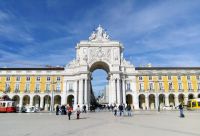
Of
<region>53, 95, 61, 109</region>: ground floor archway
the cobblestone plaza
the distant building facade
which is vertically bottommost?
the cobblestone plaza

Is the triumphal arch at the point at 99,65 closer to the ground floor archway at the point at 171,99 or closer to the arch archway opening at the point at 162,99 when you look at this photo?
the arch archway opening at the point at 162,99

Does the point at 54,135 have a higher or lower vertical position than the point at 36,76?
lower

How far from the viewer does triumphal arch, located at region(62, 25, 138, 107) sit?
69.7 meters

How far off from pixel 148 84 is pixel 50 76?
32812 millimetres

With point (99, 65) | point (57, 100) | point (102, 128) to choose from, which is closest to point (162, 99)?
point (99, 65)

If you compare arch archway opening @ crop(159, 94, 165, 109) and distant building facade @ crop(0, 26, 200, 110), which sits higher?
distant building facade @ crop(0, 26, 200, 110)

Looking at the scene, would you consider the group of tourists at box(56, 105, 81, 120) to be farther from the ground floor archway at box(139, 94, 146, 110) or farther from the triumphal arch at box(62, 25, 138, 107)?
the ground floor archway at box(139, 94, 146, 110)

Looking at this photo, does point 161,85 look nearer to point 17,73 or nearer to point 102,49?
point 102,49

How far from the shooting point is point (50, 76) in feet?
241

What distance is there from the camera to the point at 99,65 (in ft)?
255

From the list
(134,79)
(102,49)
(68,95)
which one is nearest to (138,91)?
(134,79)

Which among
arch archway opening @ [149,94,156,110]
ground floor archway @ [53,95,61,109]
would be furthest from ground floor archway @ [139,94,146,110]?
→ ground floor archway @ [53,95,61,109]

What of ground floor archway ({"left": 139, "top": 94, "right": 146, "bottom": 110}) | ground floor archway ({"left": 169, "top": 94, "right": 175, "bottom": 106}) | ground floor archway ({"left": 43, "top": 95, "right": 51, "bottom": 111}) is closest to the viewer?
ground floor archway ({"left": 43, "top": 95, "right": 51, "bottom": 111})

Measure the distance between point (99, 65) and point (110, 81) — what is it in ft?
27.4
